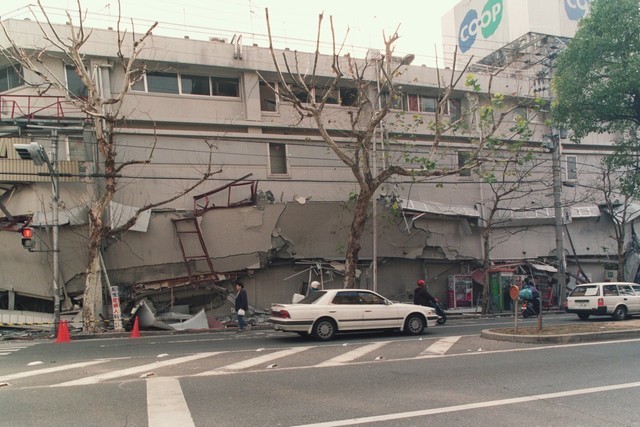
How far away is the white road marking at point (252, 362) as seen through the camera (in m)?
9.14

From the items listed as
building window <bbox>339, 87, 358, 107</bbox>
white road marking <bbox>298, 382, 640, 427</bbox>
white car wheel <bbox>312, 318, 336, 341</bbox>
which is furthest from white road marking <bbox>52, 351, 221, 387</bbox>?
building window <bbox>339, 87, 358, 107</bbox>

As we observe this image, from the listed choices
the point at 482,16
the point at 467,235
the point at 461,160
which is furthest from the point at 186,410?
the point at 482,16

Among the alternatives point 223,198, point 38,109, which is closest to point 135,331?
point 223,198

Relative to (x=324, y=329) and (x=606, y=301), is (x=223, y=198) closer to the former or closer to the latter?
(x=324, y=329)

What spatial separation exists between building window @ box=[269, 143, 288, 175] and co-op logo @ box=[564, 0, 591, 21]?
62.2ft

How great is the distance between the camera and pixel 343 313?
13.7m

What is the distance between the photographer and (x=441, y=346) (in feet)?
40.1

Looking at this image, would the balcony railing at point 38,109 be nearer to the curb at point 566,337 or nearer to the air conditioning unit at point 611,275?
the curb at point 566,337

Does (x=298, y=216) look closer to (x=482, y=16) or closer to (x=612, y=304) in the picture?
(x=612, y=304)

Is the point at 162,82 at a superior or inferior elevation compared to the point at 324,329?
superior

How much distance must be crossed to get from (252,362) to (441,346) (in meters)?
4.64

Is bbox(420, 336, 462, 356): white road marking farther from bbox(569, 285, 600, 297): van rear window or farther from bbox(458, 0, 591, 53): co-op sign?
bbox(458, 0, 591, 53): co-op sign

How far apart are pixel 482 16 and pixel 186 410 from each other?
33.1 meters

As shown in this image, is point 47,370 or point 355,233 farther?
point 355,233
